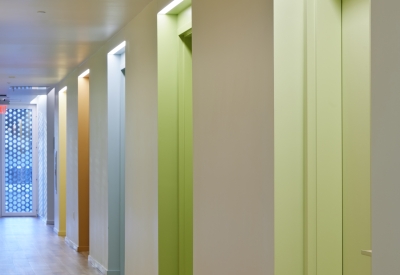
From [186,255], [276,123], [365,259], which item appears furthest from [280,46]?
[186,255]

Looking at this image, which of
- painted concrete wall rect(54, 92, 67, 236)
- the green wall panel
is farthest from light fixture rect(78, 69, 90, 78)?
the green wall panel

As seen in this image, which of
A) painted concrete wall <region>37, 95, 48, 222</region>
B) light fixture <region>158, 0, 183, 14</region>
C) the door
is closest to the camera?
light fixture <region>158, 0, 183, 14</region>

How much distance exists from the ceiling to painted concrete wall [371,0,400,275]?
4.35 metres

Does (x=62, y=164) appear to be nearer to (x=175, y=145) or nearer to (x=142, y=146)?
(x=142, y=146)

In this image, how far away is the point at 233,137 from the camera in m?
3.80

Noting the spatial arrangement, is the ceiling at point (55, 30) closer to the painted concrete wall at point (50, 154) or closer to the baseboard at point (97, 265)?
the baseboard at point (97, 265)

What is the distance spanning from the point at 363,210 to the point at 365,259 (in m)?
0.22

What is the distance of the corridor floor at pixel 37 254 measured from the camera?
8.79 meters

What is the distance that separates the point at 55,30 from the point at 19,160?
11824 millimetres

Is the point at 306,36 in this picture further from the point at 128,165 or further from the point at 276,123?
the point at 128,165

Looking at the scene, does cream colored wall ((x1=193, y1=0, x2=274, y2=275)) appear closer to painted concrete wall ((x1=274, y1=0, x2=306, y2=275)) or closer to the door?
painted concrete wall ((x1=274, y1=0, x2=306, y2=275))

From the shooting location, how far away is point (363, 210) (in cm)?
296

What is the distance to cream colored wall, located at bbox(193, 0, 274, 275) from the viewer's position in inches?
131

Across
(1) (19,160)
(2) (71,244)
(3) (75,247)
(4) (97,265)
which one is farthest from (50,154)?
(4) (97,265)
